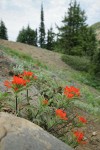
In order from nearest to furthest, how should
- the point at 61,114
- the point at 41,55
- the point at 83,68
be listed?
the point at 61,114 → the point at 83,68 → the point at 41,55

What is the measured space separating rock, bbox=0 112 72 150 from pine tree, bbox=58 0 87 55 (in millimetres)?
31866

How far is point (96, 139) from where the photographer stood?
8.53 m

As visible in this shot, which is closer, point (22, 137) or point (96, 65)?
point (22, 137)

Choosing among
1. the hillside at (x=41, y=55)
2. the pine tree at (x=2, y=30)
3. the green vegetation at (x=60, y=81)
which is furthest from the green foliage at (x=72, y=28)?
the pine tree at (x=2, y=30)

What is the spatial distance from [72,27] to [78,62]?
8.51 meters

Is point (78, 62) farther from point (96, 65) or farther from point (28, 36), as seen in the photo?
point (28, 36)

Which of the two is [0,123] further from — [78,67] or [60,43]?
[60,43]

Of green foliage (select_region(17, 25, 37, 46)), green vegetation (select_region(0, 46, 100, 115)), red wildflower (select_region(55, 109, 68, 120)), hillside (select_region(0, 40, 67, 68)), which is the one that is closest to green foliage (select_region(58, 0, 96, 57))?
hillside (select_region(0, 40, 67, 68))

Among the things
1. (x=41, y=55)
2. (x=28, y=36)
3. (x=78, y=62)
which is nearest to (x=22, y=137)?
(x=78, y=62)

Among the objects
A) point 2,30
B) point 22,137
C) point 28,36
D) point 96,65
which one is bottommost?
point 96,65

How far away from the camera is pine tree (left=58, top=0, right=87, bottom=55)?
119 ft

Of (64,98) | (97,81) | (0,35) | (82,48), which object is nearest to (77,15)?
(82,48)

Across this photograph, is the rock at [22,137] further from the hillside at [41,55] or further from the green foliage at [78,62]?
the hillside at [41,55]

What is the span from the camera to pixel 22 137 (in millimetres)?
3998
